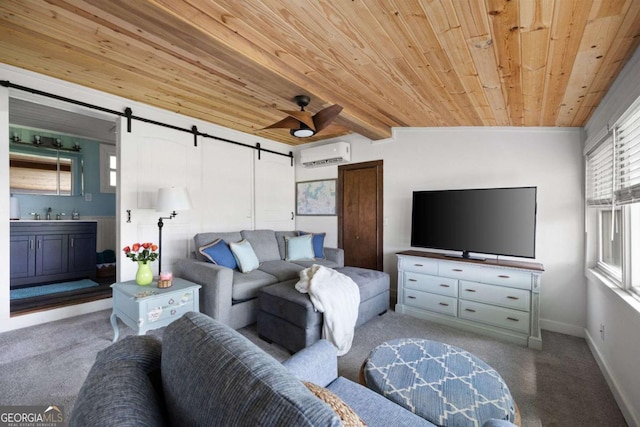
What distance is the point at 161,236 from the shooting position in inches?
134

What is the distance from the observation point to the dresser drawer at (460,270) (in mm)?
2838

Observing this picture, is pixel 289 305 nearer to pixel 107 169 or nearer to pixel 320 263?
pixel 320 263

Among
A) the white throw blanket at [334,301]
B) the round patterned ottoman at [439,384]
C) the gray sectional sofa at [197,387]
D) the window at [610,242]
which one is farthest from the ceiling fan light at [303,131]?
the window at [610,242]

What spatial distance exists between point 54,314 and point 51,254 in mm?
1799

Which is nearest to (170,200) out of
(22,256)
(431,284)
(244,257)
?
(244,257)

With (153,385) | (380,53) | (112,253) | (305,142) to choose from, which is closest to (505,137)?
(380,53)

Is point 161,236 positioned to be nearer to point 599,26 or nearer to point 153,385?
point 153,385

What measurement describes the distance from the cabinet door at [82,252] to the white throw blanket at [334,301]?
4058 mm

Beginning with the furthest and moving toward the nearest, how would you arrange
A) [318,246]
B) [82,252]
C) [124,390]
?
[82,252]
[318,246]
[124,390]

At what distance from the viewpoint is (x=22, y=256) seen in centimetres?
388

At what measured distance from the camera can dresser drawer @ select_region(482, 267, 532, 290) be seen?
102 inches

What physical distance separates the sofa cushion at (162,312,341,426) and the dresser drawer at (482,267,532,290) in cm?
280

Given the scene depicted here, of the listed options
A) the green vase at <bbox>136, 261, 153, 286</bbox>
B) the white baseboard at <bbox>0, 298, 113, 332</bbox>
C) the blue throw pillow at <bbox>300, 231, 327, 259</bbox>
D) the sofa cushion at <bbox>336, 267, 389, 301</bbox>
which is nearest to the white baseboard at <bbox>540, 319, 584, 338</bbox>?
the sofa cushion at <bbox>336, 267, 389, 301</bbox>

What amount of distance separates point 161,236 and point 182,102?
1656 mm
